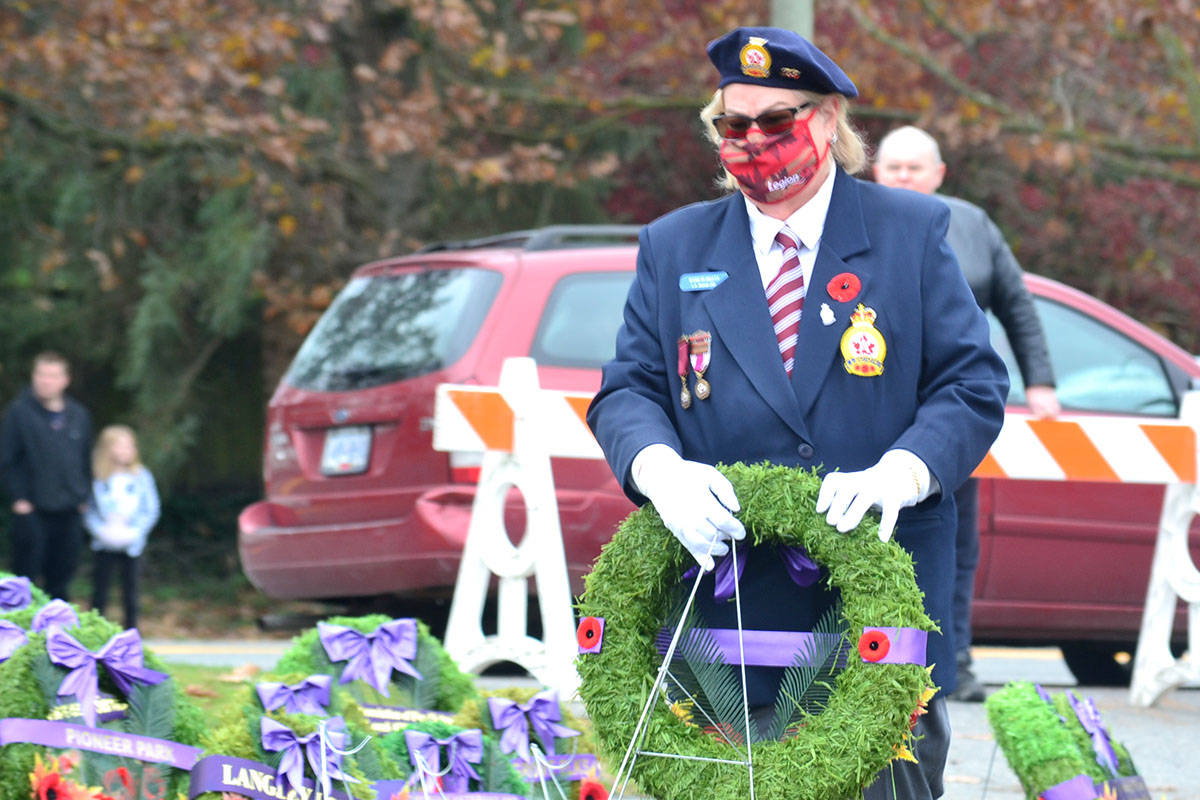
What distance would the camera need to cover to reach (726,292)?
10.00 ft

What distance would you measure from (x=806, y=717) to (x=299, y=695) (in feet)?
5.33

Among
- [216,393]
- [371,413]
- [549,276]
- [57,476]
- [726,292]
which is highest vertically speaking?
[726,292]

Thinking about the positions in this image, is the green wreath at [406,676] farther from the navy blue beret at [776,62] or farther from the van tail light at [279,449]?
the van tail light at [279,449]

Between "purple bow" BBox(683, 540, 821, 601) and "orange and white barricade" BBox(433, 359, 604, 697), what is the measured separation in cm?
316

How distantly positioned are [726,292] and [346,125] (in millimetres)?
11067

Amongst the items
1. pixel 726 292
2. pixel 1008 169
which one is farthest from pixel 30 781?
pixel 1008 169

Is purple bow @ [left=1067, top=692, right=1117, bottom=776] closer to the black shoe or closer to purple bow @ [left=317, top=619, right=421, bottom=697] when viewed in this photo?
purple bow @ [left=317, top=619, right=421, bottom=697]

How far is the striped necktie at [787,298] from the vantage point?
304cm

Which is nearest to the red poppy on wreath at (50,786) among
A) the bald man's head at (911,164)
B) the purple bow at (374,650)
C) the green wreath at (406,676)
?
the green wreath at (406,676)

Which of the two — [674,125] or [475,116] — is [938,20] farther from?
[475,116]

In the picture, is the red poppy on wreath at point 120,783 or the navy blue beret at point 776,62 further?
the red poppy on wreath at point 120,783

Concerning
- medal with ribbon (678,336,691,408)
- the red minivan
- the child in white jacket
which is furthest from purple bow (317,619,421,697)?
the child in white jacket

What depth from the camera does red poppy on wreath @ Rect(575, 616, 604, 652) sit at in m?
2.95

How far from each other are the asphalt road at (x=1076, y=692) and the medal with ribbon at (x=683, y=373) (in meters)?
1.40
